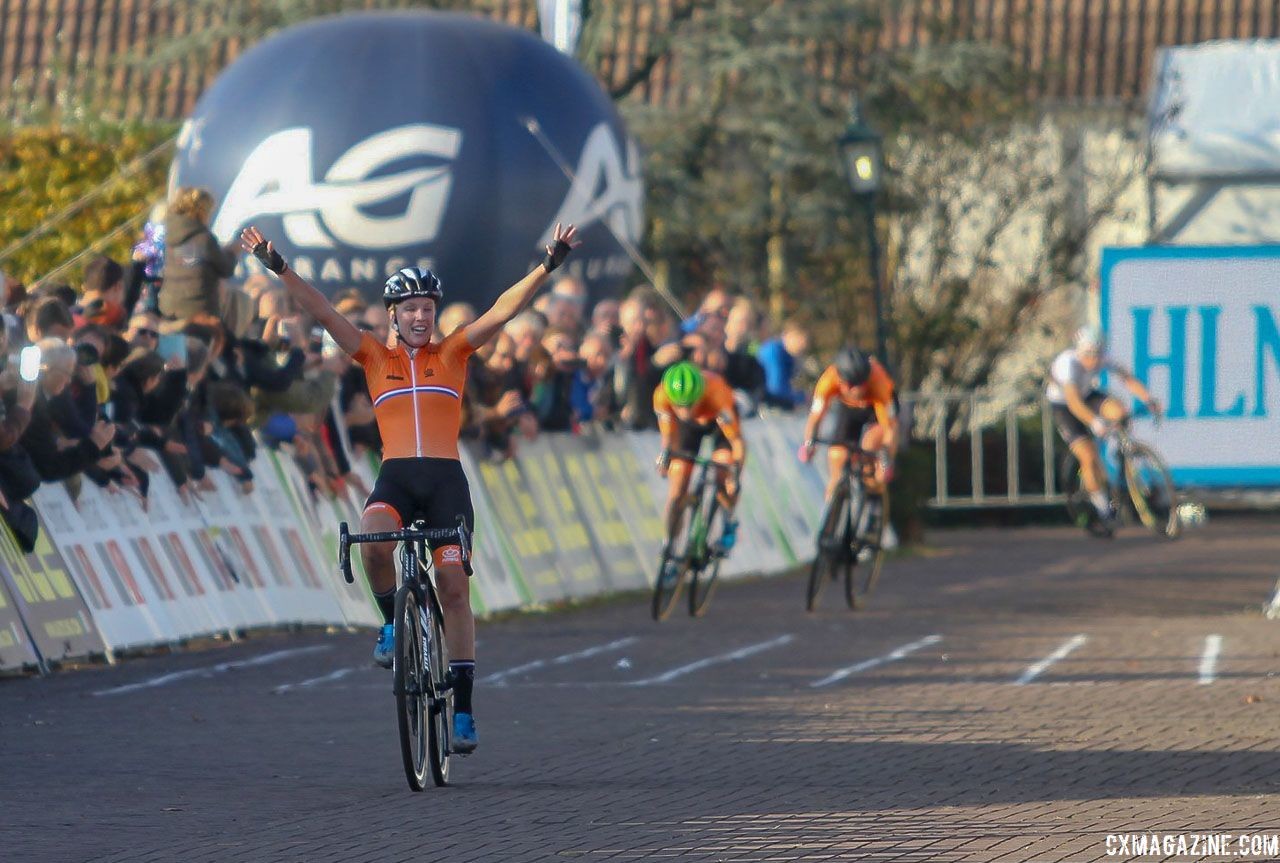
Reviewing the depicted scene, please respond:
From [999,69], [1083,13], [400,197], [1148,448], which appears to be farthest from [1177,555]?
[1083,13]

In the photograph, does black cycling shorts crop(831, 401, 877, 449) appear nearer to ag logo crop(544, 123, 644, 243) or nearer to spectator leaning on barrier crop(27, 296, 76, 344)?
ag logo crop(544, 123, 644, 243)

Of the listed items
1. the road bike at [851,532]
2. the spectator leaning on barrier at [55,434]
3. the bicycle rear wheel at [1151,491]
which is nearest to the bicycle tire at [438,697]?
the spectator leaning on barrier at [55,434]

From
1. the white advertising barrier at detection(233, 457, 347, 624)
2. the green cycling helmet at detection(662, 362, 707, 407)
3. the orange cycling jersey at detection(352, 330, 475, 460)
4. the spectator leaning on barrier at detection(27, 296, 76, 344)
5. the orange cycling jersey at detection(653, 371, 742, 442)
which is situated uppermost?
the spectator leaning on barrier at detection(27, 296, 76, 344)

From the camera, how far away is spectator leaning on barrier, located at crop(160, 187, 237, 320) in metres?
16.4

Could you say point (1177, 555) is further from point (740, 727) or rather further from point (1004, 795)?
point (1004, 795)

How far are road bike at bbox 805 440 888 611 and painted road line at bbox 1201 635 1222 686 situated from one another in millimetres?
3094

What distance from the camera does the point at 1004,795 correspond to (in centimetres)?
973

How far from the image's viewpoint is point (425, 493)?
1051 cm

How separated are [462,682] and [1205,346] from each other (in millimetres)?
9825

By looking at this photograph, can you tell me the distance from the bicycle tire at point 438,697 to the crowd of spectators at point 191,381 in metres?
3.78

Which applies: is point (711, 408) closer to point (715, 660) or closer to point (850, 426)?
point (850, 426)

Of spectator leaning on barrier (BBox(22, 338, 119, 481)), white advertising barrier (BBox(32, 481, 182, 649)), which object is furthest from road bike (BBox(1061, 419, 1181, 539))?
spectator leaning on barrier (BBox(22, 338, 119, 481))

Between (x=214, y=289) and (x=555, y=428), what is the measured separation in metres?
4.64

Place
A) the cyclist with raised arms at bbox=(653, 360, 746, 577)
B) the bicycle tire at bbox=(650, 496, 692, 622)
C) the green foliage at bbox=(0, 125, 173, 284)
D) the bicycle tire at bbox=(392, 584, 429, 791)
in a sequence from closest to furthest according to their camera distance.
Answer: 1. the bicycle tire at bbox=(392, 584, 429, 791)
2. the bicycle tire at bbox=(650, 496, 692, 622)
3. the cyclist with raised arms at bbox=(653, 360, 746, 577)
4. the green foliage at bbox=(0, 125, 173, 284)
